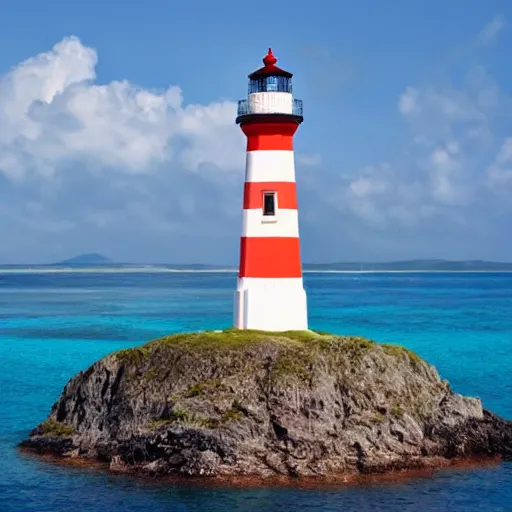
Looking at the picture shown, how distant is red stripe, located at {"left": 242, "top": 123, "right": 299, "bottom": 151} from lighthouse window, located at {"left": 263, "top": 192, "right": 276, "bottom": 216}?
1.41m

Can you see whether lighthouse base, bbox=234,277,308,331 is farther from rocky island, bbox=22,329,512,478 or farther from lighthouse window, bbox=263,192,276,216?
lighthouse window, bbox=263,192,276,216

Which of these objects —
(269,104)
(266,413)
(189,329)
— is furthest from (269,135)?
(189,329)

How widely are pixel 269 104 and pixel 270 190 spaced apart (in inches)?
104

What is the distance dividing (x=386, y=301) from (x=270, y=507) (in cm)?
7861

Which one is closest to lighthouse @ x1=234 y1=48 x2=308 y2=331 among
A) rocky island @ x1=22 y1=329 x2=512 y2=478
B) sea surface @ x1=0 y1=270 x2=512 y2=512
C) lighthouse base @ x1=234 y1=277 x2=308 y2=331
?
lighthouse base @ x1=234 y1=277 x2=308 y2=331

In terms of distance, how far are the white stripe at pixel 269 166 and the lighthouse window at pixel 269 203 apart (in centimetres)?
47

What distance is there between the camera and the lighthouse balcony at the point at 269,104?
2958 cm

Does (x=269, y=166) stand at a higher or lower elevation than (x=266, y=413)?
higher

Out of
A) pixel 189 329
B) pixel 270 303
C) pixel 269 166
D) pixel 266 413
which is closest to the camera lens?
pixel 266 413

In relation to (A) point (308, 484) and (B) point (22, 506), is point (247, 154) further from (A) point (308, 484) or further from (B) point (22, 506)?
(B) point (22, 506)

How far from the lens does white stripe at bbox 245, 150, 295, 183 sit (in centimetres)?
2967

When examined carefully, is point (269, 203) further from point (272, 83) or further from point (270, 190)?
point (272, 83)

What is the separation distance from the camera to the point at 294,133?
30.1 m

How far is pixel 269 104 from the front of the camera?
97.1ft
